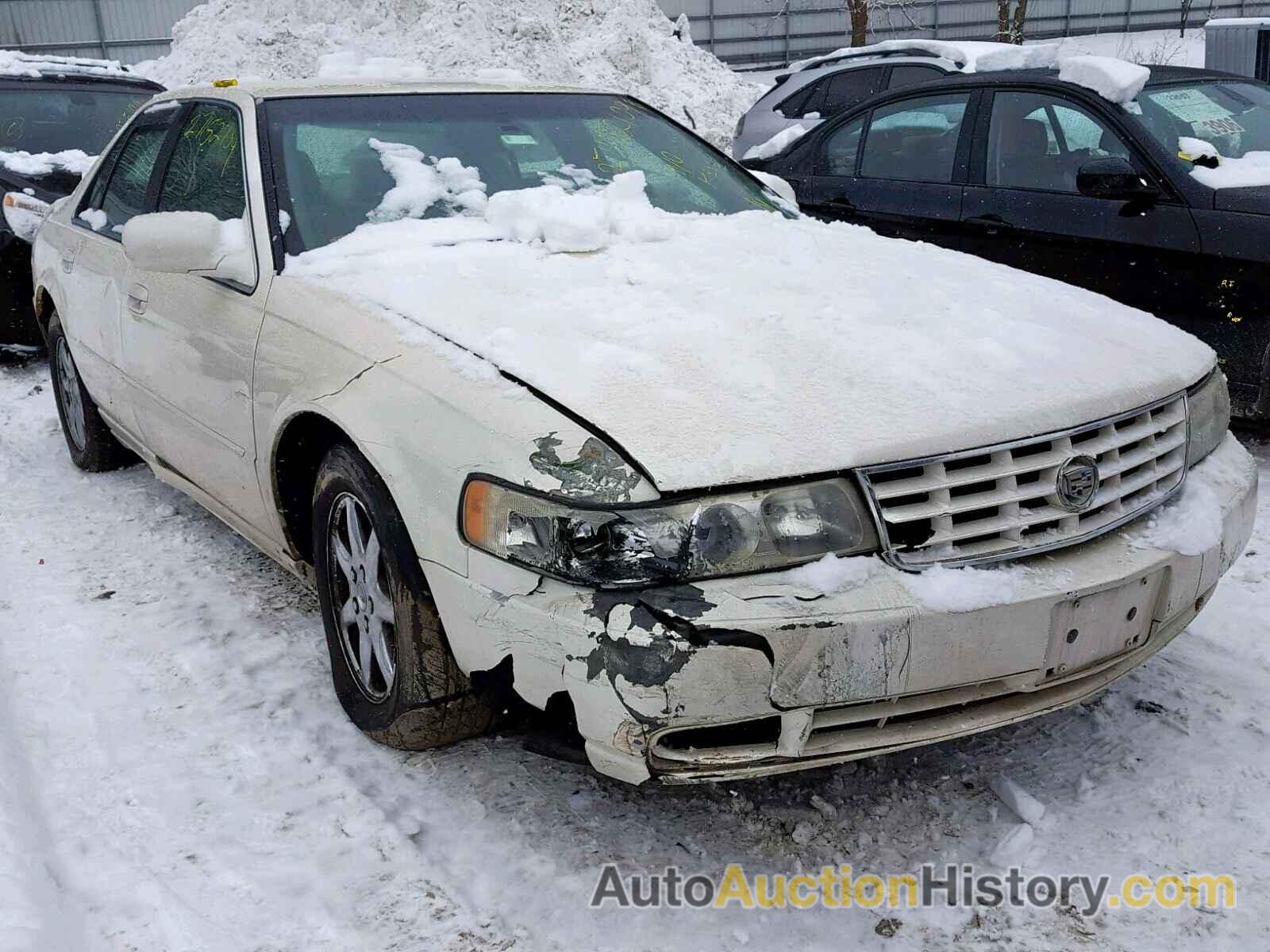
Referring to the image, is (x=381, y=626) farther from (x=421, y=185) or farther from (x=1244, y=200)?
(x=1244, y=200)

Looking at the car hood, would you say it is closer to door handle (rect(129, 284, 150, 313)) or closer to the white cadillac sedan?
the white cadillac sedan

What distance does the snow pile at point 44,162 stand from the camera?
6.81 meters

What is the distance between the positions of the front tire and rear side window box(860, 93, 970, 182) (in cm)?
377

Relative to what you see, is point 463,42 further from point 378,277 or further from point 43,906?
point 43,906

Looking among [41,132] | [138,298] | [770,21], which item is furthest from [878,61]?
[770,21]

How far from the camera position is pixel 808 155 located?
20.2ft

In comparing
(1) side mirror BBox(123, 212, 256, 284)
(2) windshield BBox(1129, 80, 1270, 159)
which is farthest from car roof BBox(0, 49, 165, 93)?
(2) windshield BBox(1129, 80, 1270, 159)

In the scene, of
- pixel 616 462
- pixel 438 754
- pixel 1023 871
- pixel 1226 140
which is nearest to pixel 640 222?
pixel 616 462

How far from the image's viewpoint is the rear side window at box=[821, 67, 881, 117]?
982cm

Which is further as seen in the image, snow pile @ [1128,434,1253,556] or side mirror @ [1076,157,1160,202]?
side mirror @ [1076,157,1160,202]

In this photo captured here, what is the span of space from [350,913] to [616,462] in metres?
1.02

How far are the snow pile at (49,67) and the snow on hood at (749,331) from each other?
5.58 metres

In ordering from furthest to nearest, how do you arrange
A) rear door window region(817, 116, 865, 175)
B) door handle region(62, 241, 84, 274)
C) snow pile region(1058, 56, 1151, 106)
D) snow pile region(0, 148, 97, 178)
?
snow pile region(0, 148, 97, 178), rear door window region(817, 116, 865, 175), snow pile region(1058, 56, 1151, 106), door handle region(62, 241, 84, 274)

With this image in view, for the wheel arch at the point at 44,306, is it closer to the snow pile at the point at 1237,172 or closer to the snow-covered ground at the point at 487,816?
the snow-covered ground at the point at 487,816
